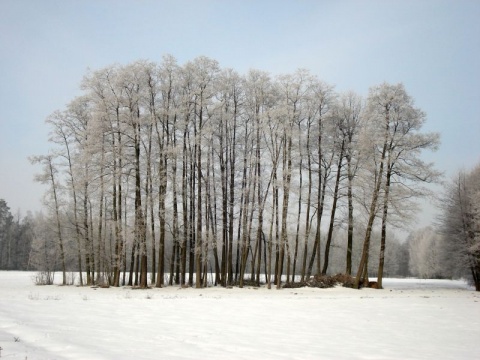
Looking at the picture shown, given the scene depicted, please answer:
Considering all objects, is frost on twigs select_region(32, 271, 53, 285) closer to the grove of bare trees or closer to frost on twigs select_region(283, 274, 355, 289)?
the grove of bare trees

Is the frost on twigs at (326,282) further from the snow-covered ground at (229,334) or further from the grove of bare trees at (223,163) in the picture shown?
the snow-covered ground at (229,334)

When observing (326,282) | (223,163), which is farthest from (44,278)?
(326,282)

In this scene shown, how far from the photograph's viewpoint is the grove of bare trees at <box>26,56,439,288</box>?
26.3 m

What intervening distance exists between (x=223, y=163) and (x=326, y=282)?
12268 millimetres

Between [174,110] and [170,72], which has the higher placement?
[170,72]

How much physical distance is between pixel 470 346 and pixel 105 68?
86.0 feet

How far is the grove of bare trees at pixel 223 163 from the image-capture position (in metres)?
26.3

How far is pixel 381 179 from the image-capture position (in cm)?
2691

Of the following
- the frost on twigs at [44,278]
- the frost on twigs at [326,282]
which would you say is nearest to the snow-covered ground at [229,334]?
the frost on twigs at [326,282]

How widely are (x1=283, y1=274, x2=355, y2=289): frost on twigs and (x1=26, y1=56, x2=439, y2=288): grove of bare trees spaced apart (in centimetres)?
95

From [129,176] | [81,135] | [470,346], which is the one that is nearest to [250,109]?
[129,176]

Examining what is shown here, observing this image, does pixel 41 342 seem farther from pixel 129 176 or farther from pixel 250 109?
pixel 250 109

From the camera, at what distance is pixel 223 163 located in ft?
102

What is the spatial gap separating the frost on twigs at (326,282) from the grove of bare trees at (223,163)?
3.12 ft
